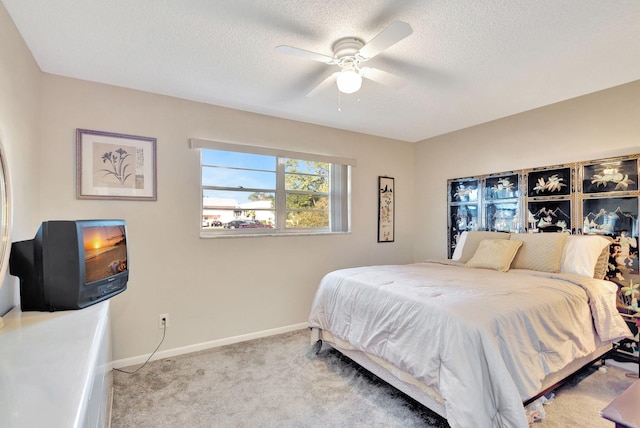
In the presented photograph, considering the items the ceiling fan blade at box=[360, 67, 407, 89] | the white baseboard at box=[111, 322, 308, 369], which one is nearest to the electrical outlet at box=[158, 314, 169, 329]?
the white baseboard at box=[111, 322, 308, 369]

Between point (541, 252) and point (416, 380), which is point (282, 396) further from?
point (541, 252)

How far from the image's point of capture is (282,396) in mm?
2168

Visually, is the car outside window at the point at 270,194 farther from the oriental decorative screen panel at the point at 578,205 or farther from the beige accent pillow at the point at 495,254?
the oriental decorative screen panel at the point at 578,205

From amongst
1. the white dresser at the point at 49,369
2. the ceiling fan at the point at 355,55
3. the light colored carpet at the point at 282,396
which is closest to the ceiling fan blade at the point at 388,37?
the ceiling fan at the point at 355,55

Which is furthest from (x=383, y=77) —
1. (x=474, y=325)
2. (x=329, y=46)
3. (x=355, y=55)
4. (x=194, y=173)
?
(x=194, y=173)

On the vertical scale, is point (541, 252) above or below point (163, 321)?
above

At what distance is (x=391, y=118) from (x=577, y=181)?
190 centimetres

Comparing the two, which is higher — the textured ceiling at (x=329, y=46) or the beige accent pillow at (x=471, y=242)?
the textured ceiling at (x=329, y=46)

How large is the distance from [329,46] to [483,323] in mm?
1907

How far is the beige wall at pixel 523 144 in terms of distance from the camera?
8.85 ft

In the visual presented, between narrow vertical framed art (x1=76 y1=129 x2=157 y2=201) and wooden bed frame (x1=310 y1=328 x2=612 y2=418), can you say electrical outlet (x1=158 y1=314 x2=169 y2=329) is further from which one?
wooden bed frame (x1=310 y1=328 x2=612 y2=418)

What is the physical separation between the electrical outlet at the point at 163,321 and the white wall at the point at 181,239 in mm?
38

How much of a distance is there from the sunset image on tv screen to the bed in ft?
5.28

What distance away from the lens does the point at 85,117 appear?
250 cm
